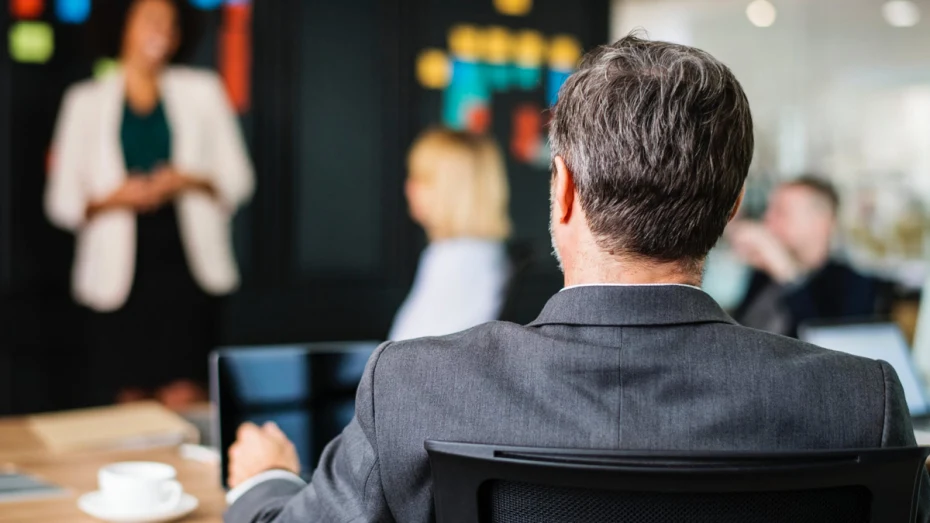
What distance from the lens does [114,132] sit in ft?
14.5

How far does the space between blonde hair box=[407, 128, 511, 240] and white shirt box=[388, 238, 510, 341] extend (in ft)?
0.29

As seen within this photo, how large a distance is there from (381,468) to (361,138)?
4.56 m

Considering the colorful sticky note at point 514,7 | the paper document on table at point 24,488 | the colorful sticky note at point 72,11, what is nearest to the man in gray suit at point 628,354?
the paper document on table at point 24,488

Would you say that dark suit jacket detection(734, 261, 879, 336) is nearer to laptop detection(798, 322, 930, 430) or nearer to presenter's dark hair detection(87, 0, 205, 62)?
laptop detection(798, 322, 930, 430)

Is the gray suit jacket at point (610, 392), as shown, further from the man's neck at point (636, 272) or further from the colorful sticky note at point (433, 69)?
the colorful sticky note at point (433, 69)

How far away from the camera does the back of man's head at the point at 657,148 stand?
3.31 ft

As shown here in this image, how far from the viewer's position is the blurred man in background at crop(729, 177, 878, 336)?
321 centimetres

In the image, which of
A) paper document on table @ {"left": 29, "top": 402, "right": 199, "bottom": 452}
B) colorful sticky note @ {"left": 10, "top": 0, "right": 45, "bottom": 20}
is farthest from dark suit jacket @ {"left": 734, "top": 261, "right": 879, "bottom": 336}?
colorful sticky note @ {"left": 10, "top": 0, "right": 45, "bottom": 20}

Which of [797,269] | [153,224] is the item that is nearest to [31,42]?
[153,224]

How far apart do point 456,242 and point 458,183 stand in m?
0.24

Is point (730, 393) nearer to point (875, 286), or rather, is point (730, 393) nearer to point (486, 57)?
point (486, 57)

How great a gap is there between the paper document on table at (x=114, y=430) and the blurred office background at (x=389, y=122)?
→ 94.7 inches

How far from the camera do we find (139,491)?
145 cm

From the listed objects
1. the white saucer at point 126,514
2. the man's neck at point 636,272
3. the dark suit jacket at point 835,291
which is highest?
the man's neck at point 636,272
